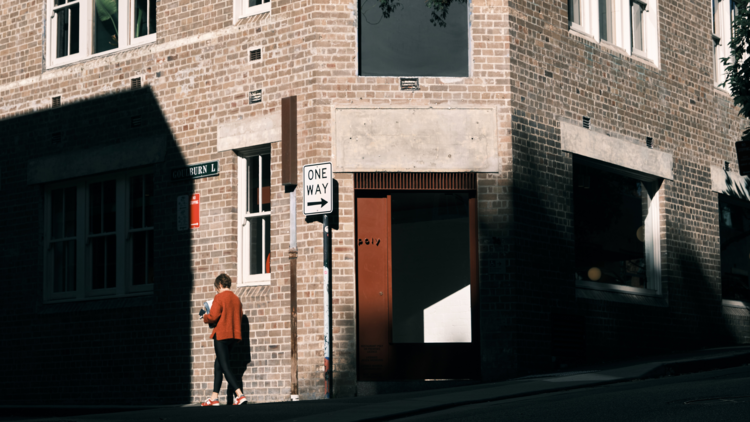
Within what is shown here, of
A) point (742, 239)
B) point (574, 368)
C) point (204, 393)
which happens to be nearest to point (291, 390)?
point (204, 393)

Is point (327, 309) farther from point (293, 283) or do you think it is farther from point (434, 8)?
point (434, 8)

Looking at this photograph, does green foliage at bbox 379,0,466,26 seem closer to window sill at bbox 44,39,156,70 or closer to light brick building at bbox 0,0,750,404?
light brick building at bbox 0,0,750,404

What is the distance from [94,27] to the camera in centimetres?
1711

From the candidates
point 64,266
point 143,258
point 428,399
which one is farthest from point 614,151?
point 64,266

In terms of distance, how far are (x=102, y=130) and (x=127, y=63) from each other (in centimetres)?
118

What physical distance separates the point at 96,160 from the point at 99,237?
1.28 m

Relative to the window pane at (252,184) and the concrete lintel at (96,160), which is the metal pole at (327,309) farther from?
the concrete lintel at (96,160)

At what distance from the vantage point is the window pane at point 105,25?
664 inches

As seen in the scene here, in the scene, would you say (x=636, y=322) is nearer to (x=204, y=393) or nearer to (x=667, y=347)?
(x=667, y=347)

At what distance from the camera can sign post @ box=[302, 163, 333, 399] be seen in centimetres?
1355

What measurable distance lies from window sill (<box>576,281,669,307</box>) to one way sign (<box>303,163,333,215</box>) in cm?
423

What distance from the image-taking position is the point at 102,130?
16531mm

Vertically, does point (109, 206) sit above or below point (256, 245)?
above

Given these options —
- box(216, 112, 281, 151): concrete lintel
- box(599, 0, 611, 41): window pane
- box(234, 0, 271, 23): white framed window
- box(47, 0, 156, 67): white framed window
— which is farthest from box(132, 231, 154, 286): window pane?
box(599, 0, 611, 41): window pane
